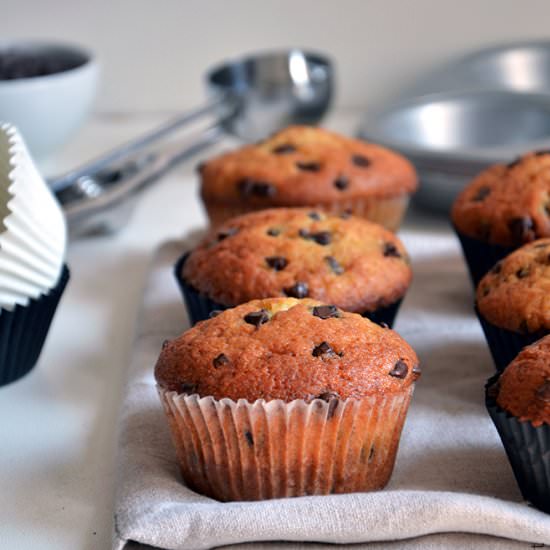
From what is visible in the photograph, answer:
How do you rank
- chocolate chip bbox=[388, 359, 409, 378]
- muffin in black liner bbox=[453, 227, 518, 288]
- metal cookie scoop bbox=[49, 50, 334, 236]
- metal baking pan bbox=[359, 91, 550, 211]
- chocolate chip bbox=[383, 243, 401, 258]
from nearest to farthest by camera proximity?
chocolate chip bbox=[388, 359, 409, 378]
chocolate chip bbox=[383, 243, 401, 258]
muffin in black liner bbox=[453, 227, 518, 288]
metal cookie scoop bbox=[49, 50, 334, 236]
metal baking pan bbox=[359, 91, 550, 211]

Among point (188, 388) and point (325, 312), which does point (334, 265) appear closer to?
point (325, 312)

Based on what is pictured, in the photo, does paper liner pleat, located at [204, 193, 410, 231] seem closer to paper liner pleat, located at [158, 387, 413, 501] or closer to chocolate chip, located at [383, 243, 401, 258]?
chocolate chip, located at [383, 243, 401, 258]

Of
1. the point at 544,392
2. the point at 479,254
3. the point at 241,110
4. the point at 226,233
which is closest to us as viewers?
the point at 544,392

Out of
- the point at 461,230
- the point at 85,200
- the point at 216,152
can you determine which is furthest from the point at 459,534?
the point at 216,152

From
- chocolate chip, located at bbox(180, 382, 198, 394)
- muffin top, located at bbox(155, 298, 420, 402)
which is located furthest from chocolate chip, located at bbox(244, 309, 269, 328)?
chocolate chip, located at bbox(180, 382, 198, 394)

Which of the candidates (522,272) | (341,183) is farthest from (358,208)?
(522,272)

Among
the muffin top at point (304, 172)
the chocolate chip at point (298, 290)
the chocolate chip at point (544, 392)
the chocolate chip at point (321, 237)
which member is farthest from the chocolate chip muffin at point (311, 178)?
the chocolate chip at point (544, 392)

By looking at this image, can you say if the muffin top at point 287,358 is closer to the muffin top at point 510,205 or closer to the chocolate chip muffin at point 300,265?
the chocolate chip muffin at point 300,265
